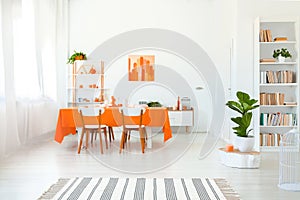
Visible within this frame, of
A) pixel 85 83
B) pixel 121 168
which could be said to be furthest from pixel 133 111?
pixel 85 83

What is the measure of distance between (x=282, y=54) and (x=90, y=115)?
10.5 feet

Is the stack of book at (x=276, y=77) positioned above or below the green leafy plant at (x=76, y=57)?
below

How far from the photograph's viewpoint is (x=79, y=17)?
9055 mm

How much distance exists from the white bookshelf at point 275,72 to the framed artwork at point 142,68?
2.98 meters

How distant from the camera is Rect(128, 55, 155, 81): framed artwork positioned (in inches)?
355

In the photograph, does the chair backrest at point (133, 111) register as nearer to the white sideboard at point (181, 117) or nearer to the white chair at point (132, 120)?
the white chair at point (132, 120)

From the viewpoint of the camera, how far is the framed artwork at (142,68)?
9.02m

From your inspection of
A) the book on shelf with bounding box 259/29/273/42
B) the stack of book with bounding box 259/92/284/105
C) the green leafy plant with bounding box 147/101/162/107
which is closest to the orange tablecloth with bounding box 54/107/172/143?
the stack of book with bounding box 259/92/284/105

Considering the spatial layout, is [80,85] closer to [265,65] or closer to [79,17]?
[79,17]

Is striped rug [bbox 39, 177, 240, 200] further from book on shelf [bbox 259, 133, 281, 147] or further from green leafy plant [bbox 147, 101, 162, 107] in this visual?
green leafy plant [bbox 147, 101, 162, 107]

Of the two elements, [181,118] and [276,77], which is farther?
[181,118]

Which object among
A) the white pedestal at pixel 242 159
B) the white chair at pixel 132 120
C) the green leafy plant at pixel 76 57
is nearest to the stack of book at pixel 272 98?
the white pedestal at pixel 242 159

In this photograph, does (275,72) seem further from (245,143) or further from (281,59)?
(245,143)

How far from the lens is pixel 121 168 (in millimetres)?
4867
